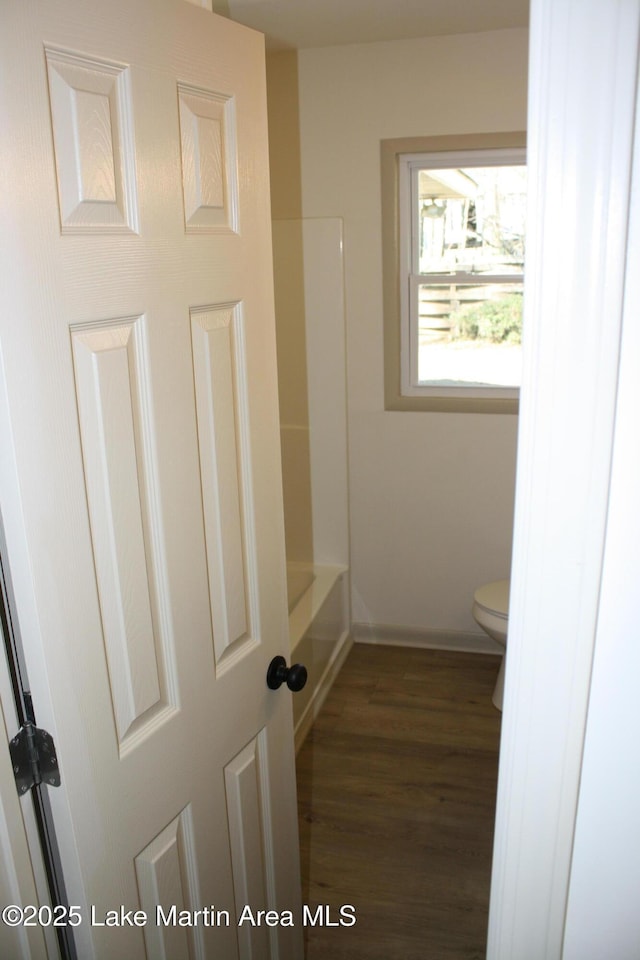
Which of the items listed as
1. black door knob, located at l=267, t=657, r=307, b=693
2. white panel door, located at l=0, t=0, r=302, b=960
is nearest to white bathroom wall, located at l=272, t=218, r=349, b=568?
black door knob, located at l=267, t=657, r=307, b=693

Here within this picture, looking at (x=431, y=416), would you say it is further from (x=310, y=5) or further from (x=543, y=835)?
(x=543, y=835)

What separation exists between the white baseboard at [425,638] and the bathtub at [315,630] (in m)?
0.09

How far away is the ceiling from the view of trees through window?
0.54m

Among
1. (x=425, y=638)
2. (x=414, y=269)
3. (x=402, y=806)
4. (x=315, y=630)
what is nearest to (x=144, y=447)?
(x=402, y=806)

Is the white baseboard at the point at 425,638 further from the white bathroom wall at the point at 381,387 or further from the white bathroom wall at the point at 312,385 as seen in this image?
the white bathroom wall at the point at 312,385

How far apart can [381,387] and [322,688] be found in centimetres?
132

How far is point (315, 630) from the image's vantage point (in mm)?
3232

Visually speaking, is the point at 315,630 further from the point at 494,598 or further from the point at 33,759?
the point at 33,759

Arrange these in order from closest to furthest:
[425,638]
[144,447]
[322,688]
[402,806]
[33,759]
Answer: [33,759], [144,447], [402,806], [322,688], [425,638]

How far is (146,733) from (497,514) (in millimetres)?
2423

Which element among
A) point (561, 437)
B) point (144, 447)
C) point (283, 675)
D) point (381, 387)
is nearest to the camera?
point (561, 437)

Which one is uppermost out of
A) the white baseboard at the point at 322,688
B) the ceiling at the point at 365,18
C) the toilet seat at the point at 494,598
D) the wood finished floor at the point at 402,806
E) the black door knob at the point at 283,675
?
the ceiling at the point at 365,18

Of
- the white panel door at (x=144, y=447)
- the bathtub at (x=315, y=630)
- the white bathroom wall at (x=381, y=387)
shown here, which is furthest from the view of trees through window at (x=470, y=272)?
the white panel door at (x=144, y=447)

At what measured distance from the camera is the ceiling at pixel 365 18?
2631mm
